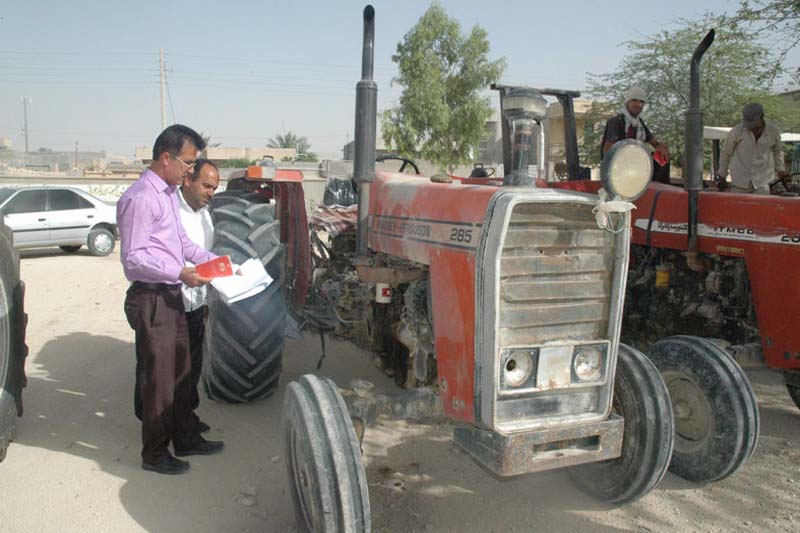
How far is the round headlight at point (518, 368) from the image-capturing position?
8.08 ft

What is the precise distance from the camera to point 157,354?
129 inches

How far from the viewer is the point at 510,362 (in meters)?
2.48

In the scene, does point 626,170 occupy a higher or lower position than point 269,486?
higher

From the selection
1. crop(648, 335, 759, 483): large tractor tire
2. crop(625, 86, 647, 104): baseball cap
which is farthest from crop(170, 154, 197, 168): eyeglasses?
crop(625, 86, 647, 104): baseball cap

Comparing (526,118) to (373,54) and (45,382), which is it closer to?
(373,54)

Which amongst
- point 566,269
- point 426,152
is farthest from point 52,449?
point 426,152

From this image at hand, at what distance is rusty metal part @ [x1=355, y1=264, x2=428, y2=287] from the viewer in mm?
3160

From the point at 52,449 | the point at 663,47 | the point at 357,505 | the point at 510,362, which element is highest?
the point at 663,47

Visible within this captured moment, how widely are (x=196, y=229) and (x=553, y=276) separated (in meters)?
2.35

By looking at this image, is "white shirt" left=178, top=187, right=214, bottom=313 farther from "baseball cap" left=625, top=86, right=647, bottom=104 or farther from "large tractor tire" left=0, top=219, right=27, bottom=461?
"baseball cap" left=625, top=86, right=647, bottom=104

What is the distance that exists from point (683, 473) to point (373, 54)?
112 inches

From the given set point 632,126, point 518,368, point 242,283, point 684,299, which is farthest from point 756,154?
point 242,283

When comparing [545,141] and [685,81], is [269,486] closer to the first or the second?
[545,141]

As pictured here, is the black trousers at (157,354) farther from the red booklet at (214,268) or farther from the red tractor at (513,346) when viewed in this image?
the red tractor at (513,346)
